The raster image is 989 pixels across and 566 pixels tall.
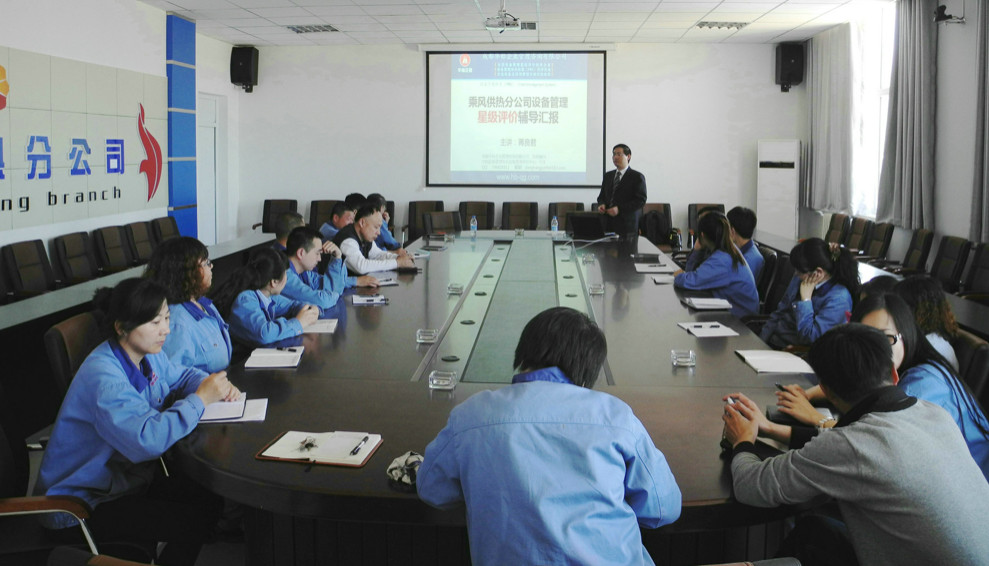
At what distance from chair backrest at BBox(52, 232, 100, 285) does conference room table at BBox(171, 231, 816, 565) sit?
11.3 ft

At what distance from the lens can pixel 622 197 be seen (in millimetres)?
8062

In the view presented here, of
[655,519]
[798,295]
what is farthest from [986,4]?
[655,519]

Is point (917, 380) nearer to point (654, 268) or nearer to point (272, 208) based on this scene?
point (654, 268)

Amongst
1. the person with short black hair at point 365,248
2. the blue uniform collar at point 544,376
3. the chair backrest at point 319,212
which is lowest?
the blue uniform collar at point 544,376

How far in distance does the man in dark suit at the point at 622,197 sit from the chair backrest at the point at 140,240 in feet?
14.5

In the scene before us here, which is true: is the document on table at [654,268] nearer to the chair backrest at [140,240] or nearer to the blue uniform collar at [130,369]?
the blue uniform collar at [130,369]

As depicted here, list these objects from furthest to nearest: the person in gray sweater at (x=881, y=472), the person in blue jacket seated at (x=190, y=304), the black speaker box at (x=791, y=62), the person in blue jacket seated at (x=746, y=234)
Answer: the black speaker box at (x=791, y=62)
the person in blue jacket seated at (x=746, y=234)
the person in blue jacket seated at (x=190, y=304)
the person in gray sweater at (x=881, y=472)

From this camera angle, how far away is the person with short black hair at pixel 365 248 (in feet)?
18.7

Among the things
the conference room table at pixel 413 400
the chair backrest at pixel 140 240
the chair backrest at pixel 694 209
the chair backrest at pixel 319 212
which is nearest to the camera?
the conference room table at pixel 413 400

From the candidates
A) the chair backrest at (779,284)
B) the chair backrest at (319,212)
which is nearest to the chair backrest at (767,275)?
Answer: the chair backrest at (779,284)

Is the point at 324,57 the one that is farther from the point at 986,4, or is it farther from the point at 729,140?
the point at 986,4

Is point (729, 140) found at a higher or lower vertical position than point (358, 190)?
higher

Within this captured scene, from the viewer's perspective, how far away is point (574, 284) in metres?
5.09

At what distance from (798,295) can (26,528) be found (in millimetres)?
3492
